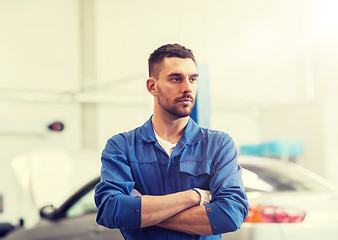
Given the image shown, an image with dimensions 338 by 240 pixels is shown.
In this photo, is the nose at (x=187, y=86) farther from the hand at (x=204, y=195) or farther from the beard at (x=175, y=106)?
the hand at (x=204, y=195)

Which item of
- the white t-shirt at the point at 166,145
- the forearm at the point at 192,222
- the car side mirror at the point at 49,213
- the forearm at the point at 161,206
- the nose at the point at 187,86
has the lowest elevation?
the car side mirror at the point at 49,213

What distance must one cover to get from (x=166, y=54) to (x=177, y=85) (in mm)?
99

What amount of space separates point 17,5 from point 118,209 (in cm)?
556

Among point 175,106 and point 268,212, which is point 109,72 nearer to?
point 268,212

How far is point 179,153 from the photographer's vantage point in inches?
50.1

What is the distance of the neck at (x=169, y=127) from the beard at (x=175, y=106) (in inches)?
2.4

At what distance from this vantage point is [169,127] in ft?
4.26

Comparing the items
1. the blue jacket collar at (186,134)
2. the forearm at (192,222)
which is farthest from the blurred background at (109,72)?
the forearm at (192,222)

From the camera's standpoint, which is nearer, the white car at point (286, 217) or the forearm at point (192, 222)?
the forearm at point (192, 222)

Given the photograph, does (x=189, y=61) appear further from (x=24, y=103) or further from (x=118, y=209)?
(x=24, y=103)

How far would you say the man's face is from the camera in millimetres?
1173

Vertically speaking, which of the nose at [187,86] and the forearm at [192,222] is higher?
the nose at [187,86]

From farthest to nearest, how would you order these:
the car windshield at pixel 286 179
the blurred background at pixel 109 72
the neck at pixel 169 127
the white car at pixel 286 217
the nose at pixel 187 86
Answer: the blurred background at pixel 109 72 → the car windshield at pixel 286 179 → the white car at pixel 286 217 → the neck at pixel 169 127 → the nose at pixel 187 86

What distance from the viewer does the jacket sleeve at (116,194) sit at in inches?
46.8
